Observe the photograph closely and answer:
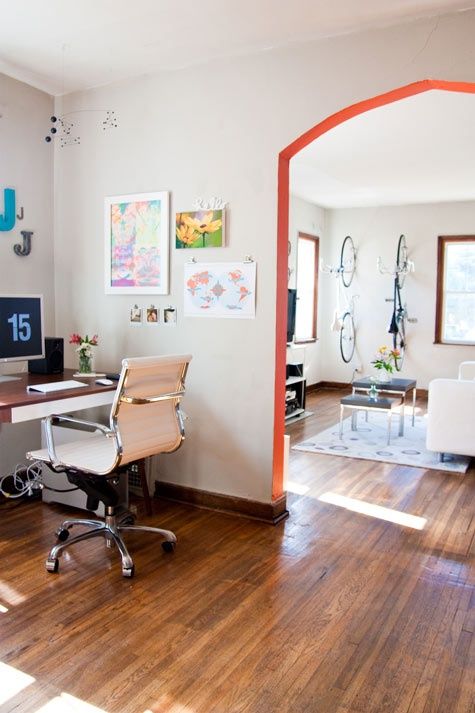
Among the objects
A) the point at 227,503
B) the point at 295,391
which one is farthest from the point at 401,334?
the point at 227,503

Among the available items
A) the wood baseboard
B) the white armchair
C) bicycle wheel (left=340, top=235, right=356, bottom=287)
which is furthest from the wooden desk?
bicycle wheel (left=340, top=235, right=356, bottom=287)

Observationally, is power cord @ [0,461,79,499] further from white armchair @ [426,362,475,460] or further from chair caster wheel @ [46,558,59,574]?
white armchair @ [426,362,475,460]

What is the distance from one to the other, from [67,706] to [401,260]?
7343 mm

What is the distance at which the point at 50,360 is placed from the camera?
3596mm

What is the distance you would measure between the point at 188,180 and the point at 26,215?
1125mm

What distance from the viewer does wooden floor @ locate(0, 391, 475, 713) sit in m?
1.93

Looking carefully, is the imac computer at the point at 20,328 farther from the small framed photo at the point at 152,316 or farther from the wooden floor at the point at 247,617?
the wooden floor at the point at 247,617

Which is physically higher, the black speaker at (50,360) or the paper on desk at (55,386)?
the black speaker at (50,360)

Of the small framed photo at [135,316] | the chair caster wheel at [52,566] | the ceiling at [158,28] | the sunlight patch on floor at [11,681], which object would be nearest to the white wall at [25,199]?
the ceiling at [158,28]

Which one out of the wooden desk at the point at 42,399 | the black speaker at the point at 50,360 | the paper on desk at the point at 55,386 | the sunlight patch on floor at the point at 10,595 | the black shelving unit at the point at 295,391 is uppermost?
the black speaker at the point at 50,360

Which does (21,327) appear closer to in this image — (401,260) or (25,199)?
(25,199)

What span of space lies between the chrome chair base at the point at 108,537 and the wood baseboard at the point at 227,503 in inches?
21.9

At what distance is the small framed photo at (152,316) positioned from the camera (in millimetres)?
3768

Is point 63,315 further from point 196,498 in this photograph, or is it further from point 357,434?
point 357,434
